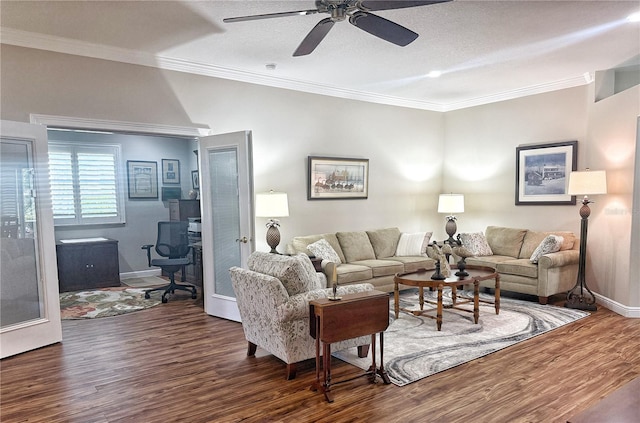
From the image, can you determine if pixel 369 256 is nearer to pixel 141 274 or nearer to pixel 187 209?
pixel 187 209

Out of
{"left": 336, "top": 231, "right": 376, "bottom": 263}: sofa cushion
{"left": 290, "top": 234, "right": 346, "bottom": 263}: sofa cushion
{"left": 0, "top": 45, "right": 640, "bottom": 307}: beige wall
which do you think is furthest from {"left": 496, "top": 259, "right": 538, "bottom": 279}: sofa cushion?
{"left": 290, "top": 234, "right": 346, "bottom": 263}: sofa cushion

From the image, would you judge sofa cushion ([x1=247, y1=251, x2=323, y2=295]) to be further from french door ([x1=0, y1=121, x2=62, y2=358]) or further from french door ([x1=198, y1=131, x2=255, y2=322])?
french door ([x1=0, y1=121, x2=62, y2=358])

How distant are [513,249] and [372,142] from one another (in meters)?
2.52

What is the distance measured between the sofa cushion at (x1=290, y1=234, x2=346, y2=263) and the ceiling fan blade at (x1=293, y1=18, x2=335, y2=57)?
2542mm

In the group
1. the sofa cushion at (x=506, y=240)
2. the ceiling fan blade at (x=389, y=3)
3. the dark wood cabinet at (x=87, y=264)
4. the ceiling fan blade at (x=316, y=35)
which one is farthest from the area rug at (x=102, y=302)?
the sofa cushion at (x=506, y=240)

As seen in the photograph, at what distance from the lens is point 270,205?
4699 millimetres

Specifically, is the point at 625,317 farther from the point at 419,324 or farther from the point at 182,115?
the point at 182,115

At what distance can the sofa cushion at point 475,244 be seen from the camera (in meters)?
5.80

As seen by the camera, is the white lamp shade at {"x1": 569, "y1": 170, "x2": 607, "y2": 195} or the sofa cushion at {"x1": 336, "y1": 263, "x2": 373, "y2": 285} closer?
the white lamp shade at {"x1": 569, "y1": 170, "x2": 607, "y2": 195}

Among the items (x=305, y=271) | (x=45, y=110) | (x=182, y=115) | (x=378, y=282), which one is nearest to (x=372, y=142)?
(x=378, y=282)

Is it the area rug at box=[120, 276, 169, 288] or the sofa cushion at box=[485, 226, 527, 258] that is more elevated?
the sofa cushion at box=[485, 226, 527, 258]

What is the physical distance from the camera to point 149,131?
4.39 m

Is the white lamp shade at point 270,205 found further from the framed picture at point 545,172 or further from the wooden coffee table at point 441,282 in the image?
the framed picture at point 545,172

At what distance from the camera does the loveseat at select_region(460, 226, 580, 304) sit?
16.3 feet
